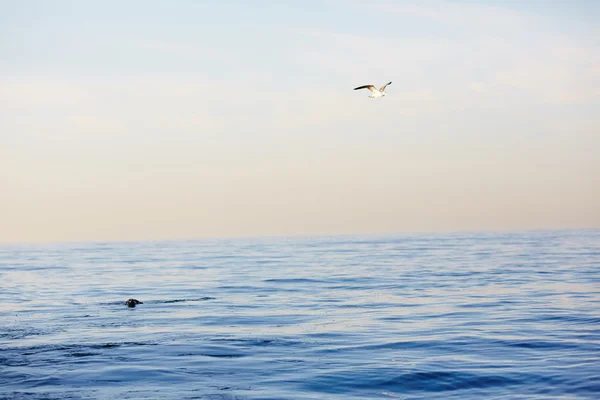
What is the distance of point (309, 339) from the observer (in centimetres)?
2175

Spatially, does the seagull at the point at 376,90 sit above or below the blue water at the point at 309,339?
above

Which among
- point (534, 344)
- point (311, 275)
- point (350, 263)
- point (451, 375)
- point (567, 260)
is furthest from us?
point (350, 263)

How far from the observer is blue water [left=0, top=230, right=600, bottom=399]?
51.9 feet

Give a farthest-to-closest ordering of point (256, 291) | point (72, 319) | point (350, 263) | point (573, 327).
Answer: point (350, 263) < point (256, 291) < point (72, 319) < point (573, 327)

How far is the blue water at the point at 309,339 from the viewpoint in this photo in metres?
15.8

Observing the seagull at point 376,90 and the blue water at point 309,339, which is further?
the seagull at point 376,90

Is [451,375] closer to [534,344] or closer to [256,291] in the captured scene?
[534,344]

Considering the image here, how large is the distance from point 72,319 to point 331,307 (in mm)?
10756

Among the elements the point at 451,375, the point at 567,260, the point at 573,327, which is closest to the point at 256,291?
the point at 573,327

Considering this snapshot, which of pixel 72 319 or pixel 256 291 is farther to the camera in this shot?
pixel 256 291

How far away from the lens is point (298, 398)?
14.9 meters

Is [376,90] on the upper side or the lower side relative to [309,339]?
upper

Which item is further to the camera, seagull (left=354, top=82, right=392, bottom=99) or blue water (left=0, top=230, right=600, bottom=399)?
seagull (left=354, top=82, right=392, bottom=99)

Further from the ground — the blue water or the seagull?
the seagull
